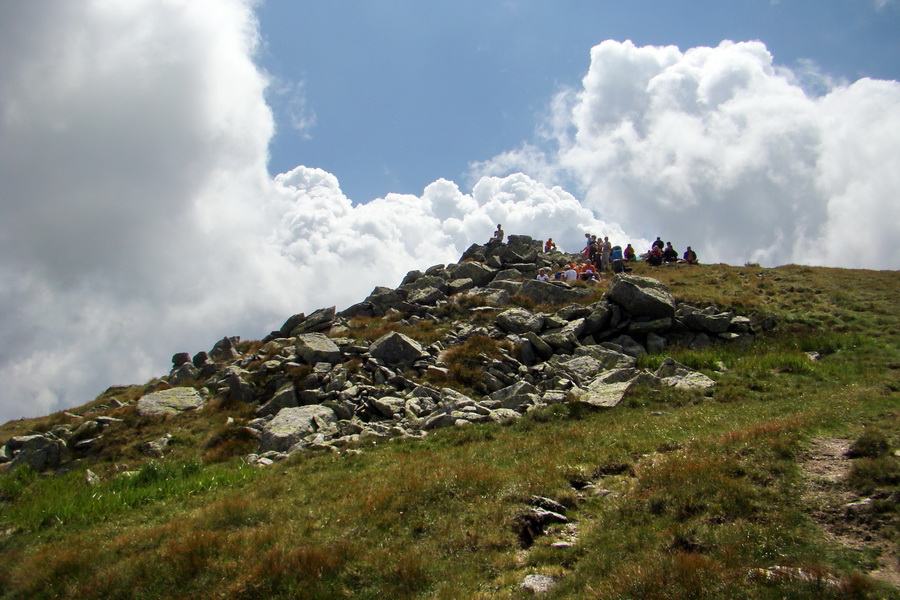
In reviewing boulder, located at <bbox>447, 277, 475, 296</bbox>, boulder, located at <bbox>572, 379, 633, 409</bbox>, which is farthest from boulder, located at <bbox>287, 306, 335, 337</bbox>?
boulder, located at <bbox>572, 379, 633, 409</bbox>

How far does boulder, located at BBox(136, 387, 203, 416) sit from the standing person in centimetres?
3621

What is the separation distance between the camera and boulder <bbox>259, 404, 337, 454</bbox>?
21.0 meters

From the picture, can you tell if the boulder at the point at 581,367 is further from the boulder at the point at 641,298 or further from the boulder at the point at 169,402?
the boulder at the point at 169,402

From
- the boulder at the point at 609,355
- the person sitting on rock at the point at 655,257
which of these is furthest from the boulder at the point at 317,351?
the person sitting on rock at the point at 655,257

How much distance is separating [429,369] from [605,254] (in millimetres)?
30406

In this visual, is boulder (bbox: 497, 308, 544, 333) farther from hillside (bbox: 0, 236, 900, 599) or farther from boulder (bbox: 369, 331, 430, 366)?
boulder (bbox: 369, 331, 430, 366)

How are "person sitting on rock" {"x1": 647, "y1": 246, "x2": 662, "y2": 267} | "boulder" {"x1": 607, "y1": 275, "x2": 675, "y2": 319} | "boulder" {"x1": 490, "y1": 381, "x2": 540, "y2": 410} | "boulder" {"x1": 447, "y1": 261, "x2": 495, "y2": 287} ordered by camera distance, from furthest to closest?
1. "person sitting on rock" {"x1": 647, "y1": 246, "x2": 662, "y2": 267}
2. "boulder" {"x1": 447, "y1": 261, "x2": 495, "y2": 287}
3. "boulder" {"x1": 607, "y1": 275, "x2": 675, "y2": 319}
4. "boulder" {"x1": 490, "y1": 381, "x2": 540, "y2": 410}

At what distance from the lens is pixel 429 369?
26656 millimetres

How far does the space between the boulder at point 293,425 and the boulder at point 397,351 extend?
5036 mm

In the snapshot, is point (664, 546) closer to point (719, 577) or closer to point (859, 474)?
point (719, 577)

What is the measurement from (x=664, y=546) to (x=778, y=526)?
183 cm

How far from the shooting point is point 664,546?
868 cm

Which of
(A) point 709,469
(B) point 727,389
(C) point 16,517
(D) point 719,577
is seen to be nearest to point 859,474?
(A) point 709,469

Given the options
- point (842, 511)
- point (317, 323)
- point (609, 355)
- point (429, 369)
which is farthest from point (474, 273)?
point (842, 511)
